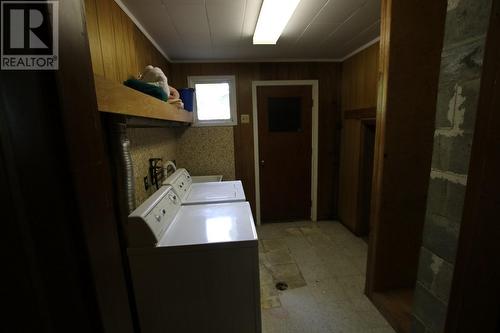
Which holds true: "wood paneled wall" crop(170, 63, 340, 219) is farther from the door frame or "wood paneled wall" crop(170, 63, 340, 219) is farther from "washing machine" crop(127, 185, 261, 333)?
"washing machine" crop(127, 185, 261, 333)

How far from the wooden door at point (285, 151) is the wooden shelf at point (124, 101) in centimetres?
197

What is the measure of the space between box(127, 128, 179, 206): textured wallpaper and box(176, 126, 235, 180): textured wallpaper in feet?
1.75

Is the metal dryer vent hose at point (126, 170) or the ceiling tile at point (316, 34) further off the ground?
the ceiling tile at point (316, 34)

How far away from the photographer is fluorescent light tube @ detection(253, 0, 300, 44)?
62.9 inches

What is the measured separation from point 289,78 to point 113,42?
2.29 m

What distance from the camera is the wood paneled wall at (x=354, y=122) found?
8.67 ft

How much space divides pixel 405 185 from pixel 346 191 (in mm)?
1579

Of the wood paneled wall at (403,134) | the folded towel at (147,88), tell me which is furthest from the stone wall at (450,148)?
the folded towel at (147,88)

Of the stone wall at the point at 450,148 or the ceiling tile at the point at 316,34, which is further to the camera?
the ceiling tile at the point at 316,34

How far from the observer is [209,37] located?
7.47ft

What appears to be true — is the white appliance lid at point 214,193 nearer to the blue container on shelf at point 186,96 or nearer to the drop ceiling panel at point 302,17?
the blue container on shelf at point 186,96

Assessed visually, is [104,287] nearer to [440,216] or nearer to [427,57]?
[440,216]

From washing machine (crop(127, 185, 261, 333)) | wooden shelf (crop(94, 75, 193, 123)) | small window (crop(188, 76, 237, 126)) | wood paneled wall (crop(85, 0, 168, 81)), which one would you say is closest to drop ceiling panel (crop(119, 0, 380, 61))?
wood paneled wall (crop(85, 0, 168, 81))

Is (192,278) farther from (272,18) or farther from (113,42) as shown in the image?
(272,18)
